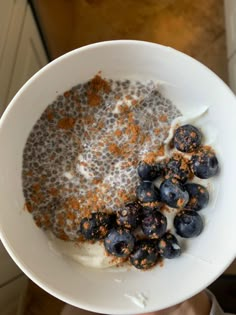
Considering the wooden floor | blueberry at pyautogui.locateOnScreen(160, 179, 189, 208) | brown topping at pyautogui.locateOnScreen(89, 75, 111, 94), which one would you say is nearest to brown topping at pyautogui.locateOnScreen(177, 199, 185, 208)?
blueberry at pyautogui.locateOnScreen(160, 179, 189, 208)

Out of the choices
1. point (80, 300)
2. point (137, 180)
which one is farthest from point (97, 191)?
point (80, 300)

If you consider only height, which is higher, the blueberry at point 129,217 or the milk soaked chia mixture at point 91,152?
the milk soaked chia mixture at point 91,152

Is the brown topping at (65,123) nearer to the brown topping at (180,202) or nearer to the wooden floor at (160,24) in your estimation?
the brown topping at (180,202)

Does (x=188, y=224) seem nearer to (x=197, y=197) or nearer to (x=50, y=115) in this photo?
(x=197, y=197)

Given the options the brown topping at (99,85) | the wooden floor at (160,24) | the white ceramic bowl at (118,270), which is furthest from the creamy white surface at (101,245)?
the wooden floor at (160,24)

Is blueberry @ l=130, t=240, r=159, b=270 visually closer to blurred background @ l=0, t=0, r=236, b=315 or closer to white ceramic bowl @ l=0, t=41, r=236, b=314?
white ceramic bowl @ l=0, t=41, r=236, b=314

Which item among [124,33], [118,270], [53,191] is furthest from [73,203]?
[124,33]

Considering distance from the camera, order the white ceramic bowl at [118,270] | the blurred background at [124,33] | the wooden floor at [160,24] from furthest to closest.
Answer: the wooden floor at [160,24] < the blurred background at [124,33] < the white ceramic bowl at [118,270]
